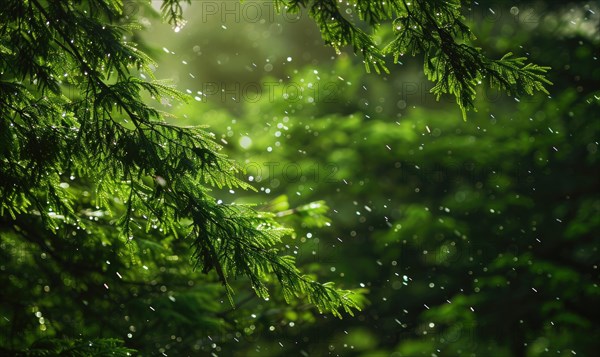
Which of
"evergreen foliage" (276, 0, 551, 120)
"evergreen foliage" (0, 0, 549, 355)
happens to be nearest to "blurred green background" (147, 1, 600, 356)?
"evergreen foliage" (0, 0, 549, 355)

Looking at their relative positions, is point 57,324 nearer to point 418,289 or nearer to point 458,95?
point 458,95

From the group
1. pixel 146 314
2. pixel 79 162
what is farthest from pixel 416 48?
pixel 146 314

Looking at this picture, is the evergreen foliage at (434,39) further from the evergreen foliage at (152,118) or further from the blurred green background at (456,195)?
the blurred green background at (456,195)

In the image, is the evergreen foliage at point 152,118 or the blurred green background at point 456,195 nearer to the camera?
the evergreen foliage at point 152,118

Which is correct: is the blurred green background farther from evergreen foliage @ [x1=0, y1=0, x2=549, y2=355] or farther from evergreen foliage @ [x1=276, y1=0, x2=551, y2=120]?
evergreen foliage @ [x1=276, y1=0, x2=551, y2=120]

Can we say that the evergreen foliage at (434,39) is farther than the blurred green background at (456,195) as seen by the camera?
No

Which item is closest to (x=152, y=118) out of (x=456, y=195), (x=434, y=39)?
(x=434, y=39)

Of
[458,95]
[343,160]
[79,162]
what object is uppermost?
[343,160]

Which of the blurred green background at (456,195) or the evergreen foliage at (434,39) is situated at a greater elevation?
the blurred green background at (456,195)

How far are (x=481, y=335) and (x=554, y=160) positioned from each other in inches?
135

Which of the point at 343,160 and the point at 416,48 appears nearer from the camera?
the point at 416,48

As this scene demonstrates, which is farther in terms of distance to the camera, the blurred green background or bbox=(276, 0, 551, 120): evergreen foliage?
the blurred green background

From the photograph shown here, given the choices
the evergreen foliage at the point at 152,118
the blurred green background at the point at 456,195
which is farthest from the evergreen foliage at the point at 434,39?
the blurred green background at the point at 456,195

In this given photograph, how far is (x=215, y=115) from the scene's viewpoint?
948cm
